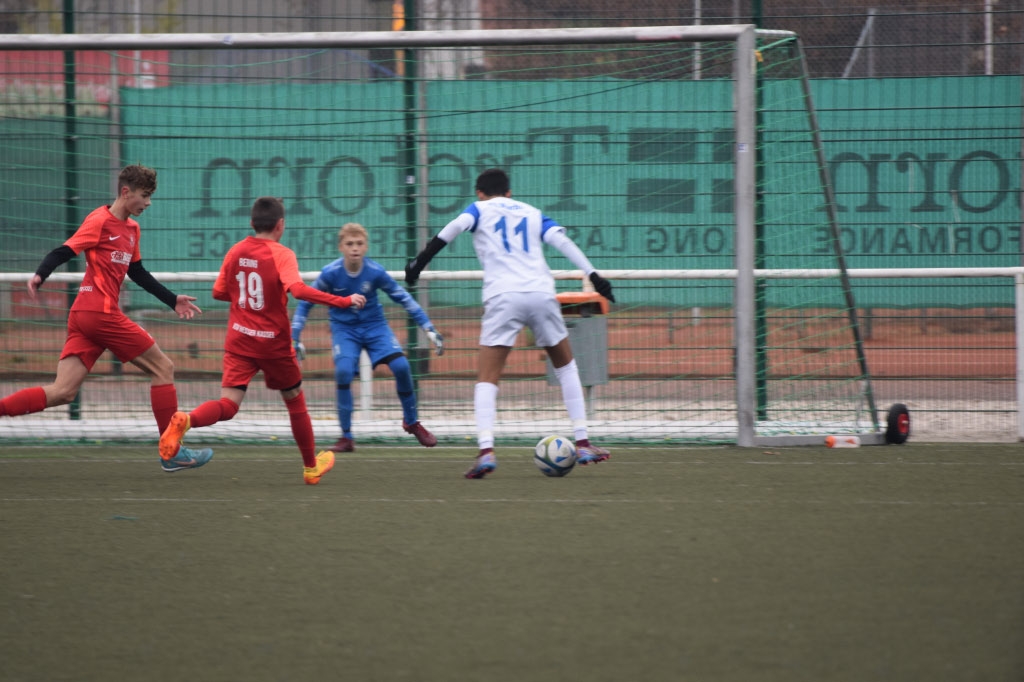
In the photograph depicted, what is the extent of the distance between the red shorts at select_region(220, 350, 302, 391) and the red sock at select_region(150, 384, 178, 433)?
488 mm

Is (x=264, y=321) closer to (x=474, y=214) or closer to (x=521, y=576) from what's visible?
(x=474, y=214)

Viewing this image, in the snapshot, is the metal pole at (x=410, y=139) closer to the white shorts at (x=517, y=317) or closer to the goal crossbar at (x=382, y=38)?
the goal crossbar at (x=382, y=38)

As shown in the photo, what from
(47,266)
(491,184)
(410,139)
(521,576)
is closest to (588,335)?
(410,139)

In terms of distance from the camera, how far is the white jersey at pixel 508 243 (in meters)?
6.61

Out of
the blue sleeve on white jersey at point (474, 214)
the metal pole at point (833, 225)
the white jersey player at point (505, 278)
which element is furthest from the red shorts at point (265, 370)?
the metal pole at point (833, 225)

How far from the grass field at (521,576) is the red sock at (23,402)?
0.45m

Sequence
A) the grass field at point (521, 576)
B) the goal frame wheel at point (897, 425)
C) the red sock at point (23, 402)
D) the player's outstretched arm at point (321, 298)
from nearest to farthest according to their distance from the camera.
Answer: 1. the grass field at point (521, 576)
2. the player's outstretched arm at point (321, 298)
3. the red sock at point (23, 402)
4. the goal frame wheel at point (897, 425)

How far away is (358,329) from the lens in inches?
316

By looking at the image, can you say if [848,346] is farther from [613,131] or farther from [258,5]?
[258,5]

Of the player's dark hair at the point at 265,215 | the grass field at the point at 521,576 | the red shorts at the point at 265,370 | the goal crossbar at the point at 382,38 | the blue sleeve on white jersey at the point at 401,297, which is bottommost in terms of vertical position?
the grass field at the point at 521,576

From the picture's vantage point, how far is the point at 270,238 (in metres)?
6.36

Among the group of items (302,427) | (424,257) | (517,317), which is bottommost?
(302,427)

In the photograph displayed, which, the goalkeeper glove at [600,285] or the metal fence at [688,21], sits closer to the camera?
the goalkeeper glove at [600,285]

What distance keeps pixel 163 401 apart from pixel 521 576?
3.55m
